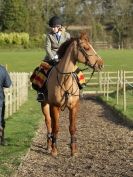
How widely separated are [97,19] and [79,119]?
3546 inches

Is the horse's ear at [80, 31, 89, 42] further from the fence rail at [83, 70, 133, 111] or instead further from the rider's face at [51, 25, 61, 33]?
the fence rail at [83, 70, 133, 111]

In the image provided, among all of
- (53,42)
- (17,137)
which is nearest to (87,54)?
(53,42)

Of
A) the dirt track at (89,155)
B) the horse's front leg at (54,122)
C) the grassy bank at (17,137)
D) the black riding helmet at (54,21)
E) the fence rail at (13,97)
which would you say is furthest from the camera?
the fence rail at (13,97)

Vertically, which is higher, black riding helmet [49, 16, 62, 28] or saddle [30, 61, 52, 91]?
black riding helmet [49, 16, 62, 28]

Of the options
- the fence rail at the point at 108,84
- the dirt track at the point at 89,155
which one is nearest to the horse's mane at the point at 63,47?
the dirt track at the point at 89,155

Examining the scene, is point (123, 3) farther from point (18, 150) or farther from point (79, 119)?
point (18, 150)

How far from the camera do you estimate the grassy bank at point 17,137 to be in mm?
8938

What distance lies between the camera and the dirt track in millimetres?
8398

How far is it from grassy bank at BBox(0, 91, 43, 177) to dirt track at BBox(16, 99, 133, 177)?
171 mm

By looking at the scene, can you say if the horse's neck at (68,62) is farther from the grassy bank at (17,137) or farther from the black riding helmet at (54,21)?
the grassy bank at (17,137)

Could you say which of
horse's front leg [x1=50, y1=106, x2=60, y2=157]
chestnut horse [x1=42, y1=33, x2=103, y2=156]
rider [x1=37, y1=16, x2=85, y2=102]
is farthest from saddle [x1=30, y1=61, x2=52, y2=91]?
horse's front leg [x1=50, y1=106, x2=60, y2=157]

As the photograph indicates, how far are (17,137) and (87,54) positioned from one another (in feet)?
11.9

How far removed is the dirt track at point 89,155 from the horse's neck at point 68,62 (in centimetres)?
162

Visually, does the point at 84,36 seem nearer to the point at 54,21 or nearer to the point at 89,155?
the point at 54,21
